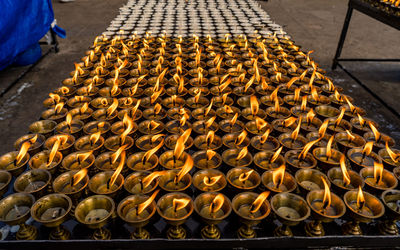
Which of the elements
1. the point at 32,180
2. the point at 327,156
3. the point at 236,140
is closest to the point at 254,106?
the point at 236,140

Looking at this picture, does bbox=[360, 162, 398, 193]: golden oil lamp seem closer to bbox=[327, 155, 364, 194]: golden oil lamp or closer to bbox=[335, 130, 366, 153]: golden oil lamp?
bbox=[327, 155, 364, 194]: golden oil lamp

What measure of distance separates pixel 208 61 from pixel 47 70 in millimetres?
3358

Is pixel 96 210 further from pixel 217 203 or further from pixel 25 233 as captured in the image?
pixel 217 203

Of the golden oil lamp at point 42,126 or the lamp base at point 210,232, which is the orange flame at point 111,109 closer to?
the golden oil lamp at point 42,126

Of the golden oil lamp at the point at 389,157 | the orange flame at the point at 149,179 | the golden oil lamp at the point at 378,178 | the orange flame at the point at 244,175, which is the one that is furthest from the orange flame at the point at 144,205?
the golden oil lamp at the point at 389,157

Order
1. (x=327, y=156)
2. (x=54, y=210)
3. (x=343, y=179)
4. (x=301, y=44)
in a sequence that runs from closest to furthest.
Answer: (x=54, y=210)
(x=343, y=179)
(x=327, y=156)
(x=301, y=44)

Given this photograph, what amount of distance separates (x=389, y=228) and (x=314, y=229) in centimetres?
45

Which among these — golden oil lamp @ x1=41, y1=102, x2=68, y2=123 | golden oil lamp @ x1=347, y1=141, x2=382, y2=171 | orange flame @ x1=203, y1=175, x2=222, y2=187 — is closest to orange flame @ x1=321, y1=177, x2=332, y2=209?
golden oil lamp @ x1=347, y1=141, x2=382, y2=171

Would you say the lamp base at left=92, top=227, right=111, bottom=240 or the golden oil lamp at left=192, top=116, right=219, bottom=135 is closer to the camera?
the lamp base at left=92, top=227, right=111, bottom=240

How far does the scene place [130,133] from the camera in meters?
2.16

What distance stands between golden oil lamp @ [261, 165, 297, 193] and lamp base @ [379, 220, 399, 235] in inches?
21.6

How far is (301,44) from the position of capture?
21.8 ft

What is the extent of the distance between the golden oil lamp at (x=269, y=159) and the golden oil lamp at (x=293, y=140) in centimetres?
16

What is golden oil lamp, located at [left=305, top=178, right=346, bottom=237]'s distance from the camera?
1.56m
